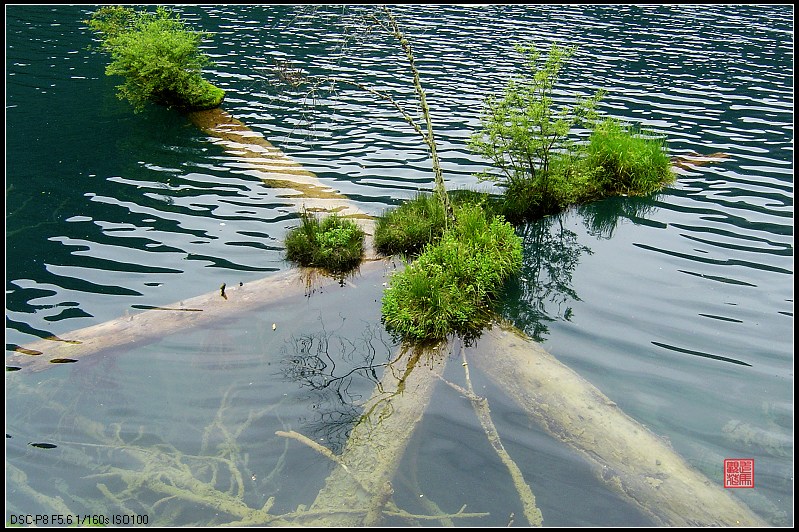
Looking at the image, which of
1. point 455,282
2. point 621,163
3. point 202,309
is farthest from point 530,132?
point 202,309

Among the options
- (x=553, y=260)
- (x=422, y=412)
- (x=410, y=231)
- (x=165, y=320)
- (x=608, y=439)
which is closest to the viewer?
(x=608, y=439)

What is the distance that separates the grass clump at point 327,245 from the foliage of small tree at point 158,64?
716 cm

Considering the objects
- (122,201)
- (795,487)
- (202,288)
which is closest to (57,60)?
(122,201)

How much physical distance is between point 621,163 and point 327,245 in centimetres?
550

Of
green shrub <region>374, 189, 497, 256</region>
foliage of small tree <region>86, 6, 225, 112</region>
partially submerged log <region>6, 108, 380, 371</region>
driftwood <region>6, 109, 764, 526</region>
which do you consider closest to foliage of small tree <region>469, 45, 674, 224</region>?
green shrub <region>374, 189, 497, 256</region>

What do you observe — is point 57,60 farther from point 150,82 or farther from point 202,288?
point 202,288

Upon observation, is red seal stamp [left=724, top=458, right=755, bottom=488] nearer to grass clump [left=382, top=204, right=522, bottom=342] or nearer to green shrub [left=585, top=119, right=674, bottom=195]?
grass clump [left=382, top=204, right=522, bottom=342]

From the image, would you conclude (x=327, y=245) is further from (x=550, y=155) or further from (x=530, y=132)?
(x=550, y=155)

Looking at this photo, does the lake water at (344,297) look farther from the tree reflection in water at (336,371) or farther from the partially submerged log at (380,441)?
the partially submerged log at (380,441)

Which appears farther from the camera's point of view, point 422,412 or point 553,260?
point 553,260

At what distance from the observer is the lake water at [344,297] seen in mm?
6414

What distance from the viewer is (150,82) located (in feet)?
49.7

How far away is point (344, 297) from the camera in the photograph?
9.19 metres

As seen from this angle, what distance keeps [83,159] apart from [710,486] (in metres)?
12.1
